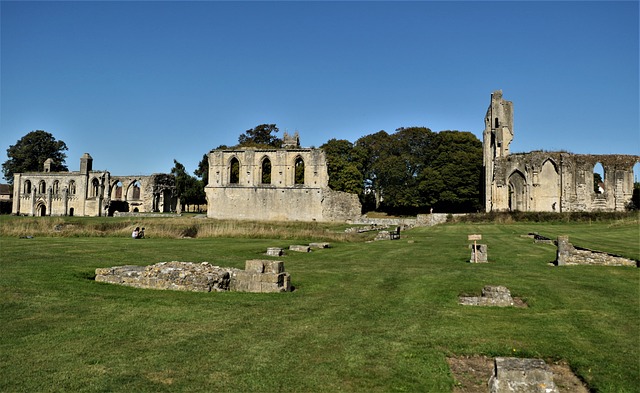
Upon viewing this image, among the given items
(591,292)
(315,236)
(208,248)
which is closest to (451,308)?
(591,292)

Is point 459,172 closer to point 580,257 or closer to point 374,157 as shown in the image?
point 374,157

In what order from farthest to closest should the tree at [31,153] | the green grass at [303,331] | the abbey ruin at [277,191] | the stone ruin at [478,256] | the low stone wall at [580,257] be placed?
1. the tree at [31,153]
2. the abbey ruin at [277,191]
3. the stone ruin at [478,256]
4. the low stone wall at [580,257]
5. the green grass at [303,331]

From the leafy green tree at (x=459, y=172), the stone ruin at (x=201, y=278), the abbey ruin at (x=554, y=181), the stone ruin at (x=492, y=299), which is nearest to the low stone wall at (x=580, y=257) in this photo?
the stone ruin at (x=492, y=299)

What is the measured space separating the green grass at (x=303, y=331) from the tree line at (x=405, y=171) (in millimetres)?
43760

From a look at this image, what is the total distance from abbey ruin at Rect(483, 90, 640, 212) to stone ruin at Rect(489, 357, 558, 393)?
4388 cm

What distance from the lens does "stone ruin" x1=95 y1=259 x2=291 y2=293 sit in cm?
957

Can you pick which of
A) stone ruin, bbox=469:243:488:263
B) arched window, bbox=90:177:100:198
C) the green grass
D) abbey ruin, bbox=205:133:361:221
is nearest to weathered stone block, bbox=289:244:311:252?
stone ruin, bbox=469:243:488:263

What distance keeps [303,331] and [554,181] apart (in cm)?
4553

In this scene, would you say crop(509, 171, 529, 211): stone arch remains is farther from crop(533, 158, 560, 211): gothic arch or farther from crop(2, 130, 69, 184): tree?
crop(2, 130, 69, 184): tree

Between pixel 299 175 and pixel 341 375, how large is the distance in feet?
170

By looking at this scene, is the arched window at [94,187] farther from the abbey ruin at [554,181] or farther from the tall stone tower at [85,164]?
the abbey ruin at [554,181]

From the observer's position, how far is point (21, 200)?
61156 millimetres

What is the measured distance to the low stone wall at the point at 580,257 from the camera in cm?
1388

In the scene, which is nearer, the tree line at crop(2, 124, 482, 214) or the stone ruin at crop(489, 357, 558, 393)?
the stone ruin at crop(489, 357, 558, 393)
